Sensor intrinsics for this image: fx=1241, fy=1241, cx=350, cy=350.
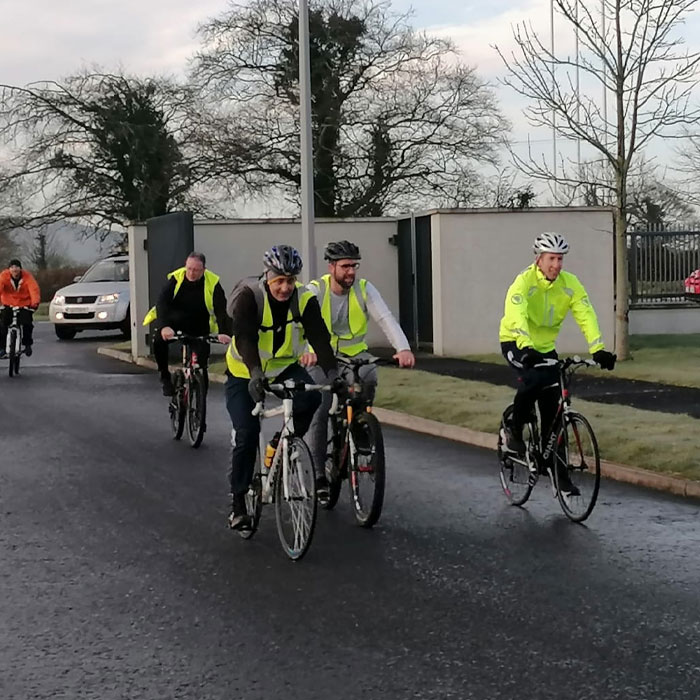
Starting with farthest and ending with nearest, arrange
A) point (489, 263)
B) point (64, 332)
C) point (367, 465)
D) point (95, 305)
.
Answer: point (64, 332)
point (95, 305)
point (489, 263)
point (367, 465)

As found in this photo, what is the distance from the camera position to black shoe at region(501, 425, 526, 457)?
319 inches

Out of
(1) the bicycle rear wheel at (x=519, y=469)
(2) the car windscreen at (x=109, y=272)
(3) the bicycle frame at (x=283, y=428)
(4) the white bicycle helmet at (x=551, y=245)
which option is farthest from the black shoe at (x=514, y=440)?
(2) the car windscreen at (x=109, y=272)

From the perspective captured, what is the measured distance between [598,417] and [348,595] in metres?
6.53

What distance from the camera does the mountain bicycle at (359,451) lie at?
24.0ft

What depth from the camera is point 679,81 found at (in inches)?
746

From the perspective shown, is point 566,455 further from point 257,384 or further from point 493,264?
point 493,264

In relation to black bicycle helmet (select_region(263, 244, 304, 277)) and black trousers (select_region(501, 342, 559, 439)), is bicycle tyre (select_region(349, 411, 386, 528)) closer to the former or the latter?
black trousers (select_region(501, 342, 559, 439))

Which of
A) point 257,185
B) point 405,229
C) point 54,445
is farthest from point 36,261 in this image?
point 54,445

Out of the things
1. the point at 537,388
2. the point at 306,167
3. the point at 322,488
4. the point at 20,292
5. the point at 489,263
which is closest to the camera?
the point at 537,388

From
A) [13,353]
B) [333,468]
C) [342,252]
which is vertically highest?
[342,252]

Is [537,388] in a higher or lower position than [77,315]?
lower

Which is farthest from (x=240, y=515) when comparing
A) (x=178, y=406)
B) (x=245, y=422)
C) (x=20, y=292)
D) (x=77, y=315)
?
(x=77, y=315)

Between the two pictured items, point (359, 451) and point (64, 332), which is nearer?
point (359, 451)

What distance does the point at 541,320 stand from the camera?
310 inches
